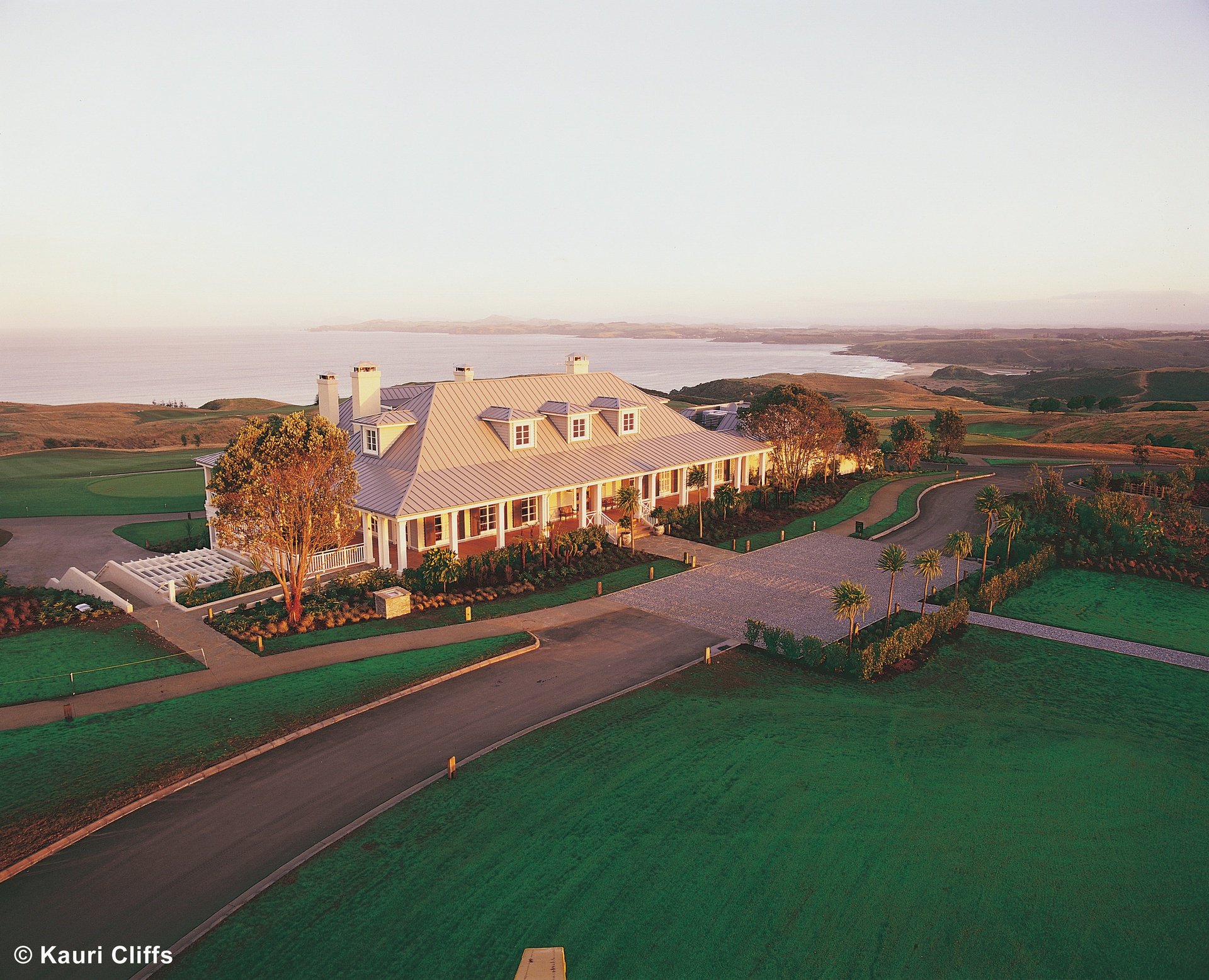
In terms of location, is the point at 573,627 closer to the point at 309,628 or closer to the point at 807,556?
the point at 309,628

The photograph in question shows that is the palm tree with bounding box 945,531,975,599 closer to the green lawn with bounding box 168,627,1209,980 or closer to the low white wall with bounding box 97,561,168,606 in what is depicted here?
the green lawn with bounding box 168,627,1209,980

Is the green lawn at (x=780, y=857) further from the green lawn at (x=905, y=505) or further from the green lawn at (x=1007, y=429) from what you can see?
the green lawn at (x=1007, y=429)

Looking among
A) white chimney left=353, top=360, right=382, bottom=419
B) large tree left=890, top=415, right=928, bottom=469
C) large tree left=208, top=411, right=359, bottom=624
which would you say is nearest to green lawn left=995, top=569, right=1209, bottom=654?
large tree left=890, top=415, right=928, bottom=469

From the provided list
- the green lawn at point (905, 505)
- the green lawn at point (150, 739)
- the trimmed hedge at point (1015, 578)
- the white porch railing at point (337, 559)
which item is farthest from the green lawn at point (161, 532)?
the trimmed hedge at point (1015, 578)

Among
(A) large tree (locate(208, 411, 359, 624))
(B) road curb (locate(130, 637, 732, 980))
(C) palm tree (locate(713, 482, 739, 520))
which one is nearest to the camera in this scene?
(B) road curb (locate(130, 637, 732, 980))

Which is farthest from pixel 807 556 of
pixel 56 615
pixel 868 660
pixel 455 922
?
pixel 56 615

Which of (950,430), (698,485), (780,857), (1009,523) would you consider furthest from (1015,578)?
(950,430)
